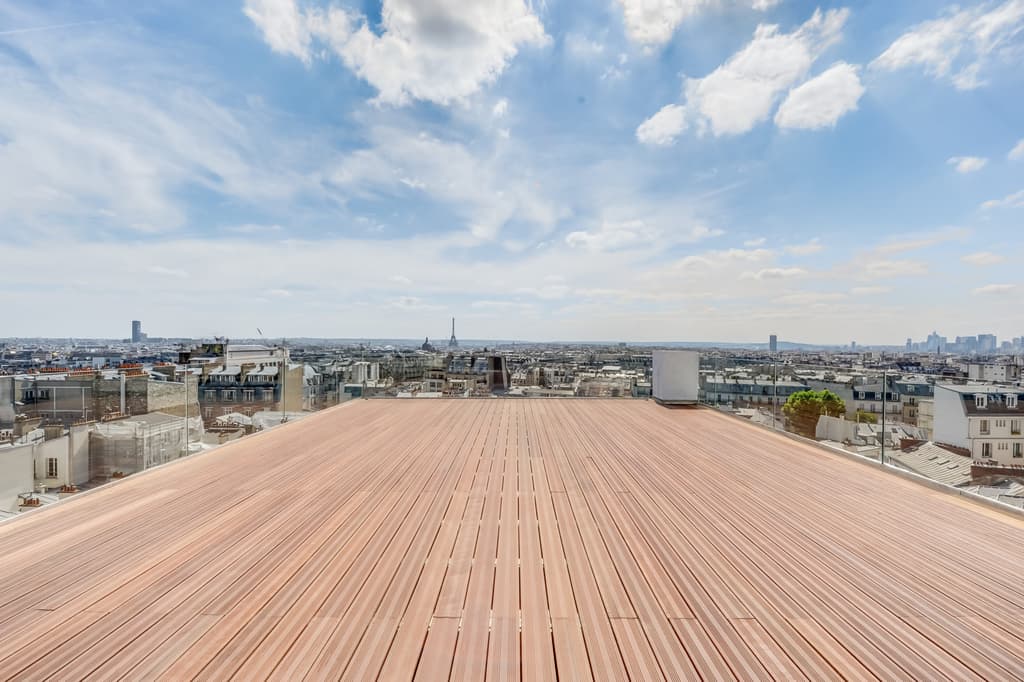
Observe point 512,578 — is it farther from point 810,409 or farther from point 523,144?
point 523,144

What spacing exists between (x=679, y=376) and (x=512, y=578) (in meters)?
5.51

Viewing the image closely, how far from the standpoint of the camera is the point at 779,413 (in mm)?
4664

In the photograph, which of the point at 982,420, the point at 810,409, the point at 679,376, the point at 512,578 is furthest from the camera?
the point at 679,376

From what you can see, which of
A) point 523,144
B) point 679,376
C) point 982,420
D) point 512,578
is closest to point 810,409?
point 982,420

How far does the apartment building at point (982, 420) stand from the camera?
2959 mm

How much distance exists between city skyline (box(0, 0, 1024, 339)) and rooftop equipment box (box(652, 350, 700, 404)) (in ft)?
4.44

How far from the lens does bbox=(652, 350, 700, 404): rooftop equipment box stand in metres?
6.42

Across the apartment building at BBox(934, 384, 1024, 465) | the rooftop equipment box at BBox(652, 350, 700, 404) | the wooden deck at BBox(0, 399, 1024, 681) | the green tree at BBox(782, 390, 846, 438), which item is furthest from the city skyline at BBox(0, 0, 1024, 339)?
the wooden deck at BBox(0, 399, 1024, 681)

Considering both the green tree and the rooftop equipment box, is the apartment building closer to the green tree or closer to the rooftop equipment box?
the green tree

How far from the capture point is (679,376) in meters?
6.46

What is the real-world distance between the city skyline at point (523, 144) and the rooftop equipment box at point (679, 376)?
1.35 m

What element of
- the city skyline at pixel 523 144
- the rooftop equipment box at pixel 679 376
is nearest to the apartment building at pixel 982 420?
A: the city skyline at pixel 523 144

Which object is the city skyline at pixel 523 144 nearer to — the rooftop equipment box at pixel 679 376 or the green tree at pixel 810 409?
the rooftop equipment box at pixel 679 376

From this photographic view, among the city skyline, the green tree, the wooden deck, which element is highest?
the city skyline
